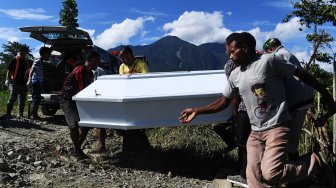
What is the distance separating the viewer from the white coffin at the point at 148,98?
207 inches

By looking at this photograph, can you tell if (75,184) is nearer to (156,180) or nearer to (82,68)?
(156,180)

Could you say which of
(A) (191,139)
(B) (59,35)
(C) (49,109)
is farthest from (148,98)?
(C) (49,109)

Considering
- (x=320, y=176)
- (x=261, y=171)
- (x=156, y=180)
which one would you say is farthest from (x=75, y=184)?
(x=320, y=176)

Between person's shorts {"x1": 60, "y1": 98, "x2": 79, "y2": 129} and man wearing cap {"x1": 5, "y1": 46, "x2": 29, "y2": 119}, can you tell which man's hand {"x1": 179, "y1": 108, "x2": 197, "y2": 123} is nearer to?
person's shorts {"x1": 60, "y1": 98, "x2": 79, "y2": 129}

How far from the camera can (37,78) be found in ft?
30.5

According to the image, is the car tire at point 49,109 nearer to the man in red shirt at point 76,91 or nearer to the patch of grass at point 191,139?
the patch of grass at point 191,139

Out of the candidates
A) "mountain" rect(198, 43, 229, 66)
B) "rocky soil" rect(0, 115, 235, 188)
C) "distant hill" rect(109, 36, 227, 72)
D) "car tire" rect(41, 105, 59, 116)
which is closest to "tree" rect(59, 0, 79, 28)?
"distant hill" rect(109, 36, 227, 72)

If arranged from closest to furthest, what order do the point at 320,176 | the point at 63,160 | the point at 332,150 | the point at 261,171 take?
the point at 261,171 → the point at 320,176 → the point at 332,150 → the point at 63,160

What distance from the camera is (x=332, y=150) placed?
4832 mm

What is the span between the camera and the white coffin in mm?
5246

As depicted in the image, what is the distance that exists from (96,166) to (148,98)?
122 centimetres

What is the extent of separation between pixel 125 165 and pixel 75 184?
4.05 feet

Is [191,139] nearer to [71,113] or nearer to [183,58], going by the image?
[71,113]

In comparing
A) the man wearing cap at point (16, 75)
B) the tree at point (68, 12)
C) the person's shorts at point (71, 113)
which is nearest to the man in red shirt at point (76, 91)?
the person's shorts at point (71, 113)
